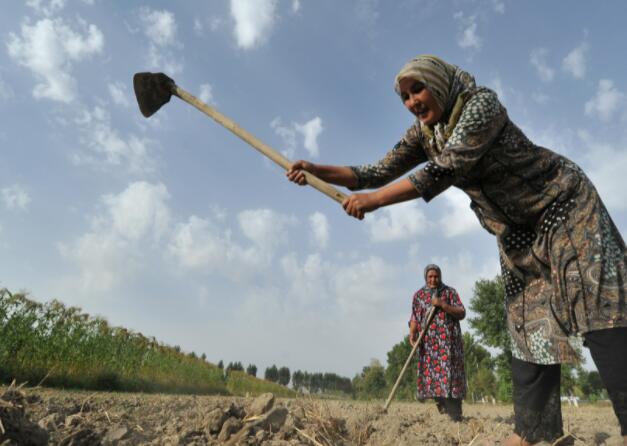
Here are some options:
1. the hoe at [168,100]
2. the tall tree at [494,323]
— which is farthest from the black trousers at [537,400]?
the tall tree at [494,323]

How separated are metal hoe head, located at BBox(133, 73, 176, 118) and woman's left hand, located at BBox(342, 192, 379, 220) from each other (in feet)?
5.79

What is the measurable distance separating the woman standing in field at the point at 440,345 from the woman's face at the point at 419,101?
3714mm

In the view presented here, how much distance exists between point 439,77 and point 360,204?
2.02 feet

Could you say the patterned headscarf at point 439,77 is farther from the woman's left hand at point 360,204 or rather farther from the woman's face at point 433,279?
the woman's face at point 433,279

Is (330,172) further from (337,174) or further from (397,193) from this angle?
(397,193)

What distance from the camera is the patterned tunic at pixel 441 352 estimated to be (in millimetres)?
5117

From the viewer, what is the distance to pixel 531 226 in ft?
6.53

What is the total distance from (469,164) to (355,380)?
40.6 metres

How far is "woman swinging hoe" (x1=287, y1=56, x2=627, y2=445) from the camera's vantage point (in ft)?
5.69

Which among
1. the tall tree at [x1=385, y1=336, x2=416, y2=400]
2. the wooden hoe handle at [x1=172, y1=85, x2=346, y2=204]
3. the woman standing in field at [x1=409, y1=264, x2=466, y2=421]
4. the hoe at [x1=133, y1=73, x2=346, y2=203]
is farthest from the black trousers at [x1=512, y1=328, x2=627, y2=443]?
the tall tree at [x1=385, y1=336, x2=416, y2=400]

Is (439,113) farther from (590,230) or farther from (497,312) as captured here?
(497,312)

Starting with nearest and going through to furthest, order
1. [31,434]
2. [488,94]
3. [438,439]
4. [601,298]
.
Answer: [31,434]
[601,298]
[488,94]
[438,439]

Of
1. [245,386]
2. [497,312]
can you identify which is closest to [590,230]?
[245,386]

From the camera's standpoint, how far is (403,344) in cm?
3145
